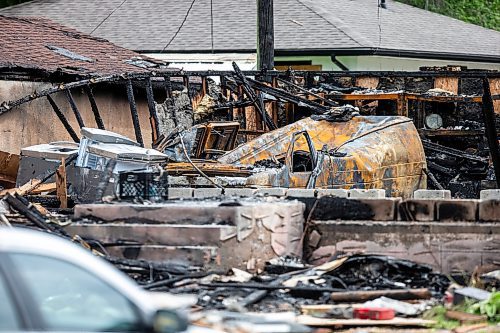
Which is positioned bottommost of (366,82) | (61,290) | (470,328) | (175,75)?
(470,328)

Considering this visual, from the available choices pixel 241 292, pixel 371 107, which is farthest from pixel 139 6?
pixel 241 292

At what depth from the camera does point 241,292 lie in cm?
998

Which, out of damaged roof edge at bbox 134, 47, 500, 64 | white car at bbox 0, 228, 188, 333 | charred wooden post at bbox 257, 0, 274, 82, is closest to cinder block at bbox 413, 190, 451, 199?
charred wooden post at bbox 257, 0, 274, 82

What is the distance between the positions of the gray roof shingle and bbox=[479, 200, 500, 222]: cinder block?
19.0 m

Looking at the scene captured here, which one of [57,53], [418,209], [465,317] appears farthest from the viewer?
[57,53]

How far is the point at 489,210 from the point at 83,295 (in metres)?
6.47

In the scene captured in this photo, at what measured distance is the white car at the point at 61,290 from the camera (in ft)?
17.7

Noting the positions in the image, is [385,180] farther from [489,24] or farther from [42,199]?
[489,24]

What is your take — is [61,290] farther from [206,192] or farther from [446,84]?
[446,84]

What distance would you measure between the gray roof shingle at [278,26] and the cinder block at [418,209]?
61.9 ft

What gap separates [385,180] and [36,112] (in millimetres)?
6319

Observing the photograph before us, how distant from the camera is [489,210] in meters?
11.6

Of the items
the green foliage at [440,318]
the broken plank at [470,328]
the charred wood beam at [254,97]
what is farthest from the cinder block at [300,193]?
the charred wood beam at [254,97]

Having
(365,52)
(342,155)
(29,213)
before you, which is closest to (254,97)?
(342,155)
